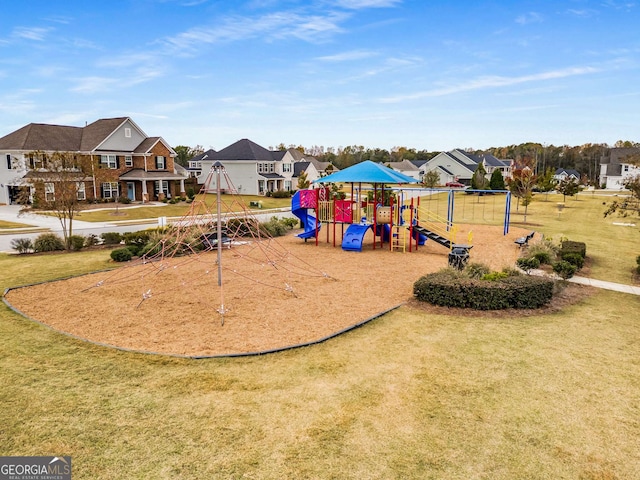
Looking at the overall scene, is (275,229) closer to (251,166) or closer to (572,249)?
(572,249)

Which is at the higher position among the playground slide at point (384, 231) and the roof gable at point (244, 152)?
the roof gable at point (244, 152)

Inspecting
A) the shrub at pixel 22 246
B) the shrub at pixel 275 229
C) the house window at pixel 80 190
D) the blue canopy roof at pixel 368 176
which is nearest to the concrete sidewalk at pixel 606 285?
the blue canopy roof at pixel 368 176

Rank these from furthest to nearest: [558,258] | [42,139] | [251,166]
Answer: [251,166]
[42,139]
[558,258]

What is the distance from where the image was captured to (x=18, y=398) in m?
7.03

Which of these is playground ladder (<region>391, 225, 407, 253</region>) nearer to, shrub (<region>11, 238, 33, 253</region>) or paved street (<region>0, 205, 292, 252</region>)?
paved street (<region>0, 205, 292, 252</region>)

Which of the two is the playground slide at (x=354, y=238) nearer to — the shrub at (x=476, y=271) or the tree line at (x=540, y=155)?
the shrub at (x=476, y=271)

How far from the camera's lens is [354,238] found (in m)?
20.5

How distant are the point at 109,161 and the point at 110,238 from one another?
28.9m

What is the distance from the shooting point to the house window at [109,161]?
152 ft

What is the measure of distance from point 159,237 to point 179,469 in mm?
15509

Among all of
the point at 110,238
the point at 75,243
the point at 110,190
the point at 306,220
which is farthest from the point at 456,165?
the point at 75,243

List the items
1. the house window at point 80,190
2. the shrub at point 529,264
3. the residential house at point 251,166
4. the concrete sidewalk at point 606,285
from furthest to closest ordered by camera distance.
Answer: the residential house at point 251,166 → the house window at point 80,190 → the shrub at point 529,264 → the concrete sidewalk at point 606,285

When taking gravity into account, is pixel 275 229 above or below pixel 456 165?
below

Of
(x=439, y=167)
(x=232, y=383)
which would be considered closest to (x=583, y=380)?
(x=232, y=383)
